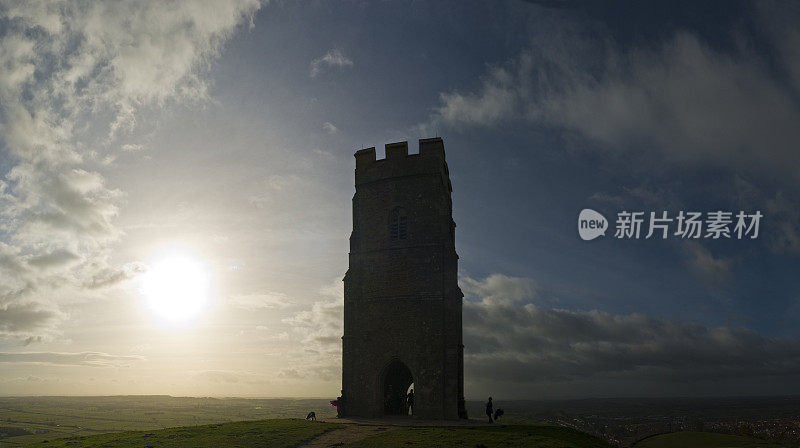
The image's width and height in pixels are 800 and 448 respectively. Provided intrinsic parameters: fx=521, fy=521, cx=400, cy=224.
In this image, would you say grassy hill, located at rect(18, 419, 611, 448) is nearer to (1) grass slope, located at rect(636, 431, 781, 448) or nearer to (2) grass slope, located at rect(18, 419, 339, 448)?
(2) grass slope, located at rect(18, 419, 339, 448)

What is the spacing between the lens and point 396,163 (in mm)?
35438

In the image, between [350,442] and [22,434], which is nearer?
[350,442]

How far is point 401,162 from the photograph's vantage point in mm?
35312

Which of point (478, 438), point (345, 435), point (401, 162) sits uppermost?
point (401, 162)

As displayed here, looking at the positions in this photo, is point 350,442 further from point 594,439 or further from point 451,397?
point 594,439

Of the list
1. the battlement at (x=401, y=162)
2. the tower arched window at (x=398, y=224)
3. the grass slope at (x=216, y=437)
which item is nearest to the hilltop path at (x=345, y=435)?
the grass slope at (x=216, y=437)

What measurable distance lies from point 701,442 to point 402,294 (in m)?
36.3

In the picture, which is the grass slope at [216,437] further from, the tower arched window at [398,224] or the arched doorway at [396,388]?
the tower arched window at [398,224]

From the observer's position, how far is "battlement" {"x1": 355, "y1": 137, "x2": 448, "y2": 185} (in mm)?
34688

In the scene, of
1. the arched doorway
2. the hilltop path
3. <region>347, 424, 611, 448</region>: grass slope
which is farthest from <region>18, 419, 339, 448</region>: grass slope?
the arched doorway

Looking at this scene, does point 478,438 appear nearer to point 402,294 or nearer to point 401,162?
point 402,294

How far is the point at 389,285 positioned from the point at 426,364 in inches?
217

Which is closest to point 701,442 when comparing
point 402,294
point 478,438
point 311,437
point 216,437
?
point 402,294

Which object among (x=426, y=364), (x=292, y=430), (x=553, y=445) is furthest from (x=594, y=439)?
(x=292, y=430)
